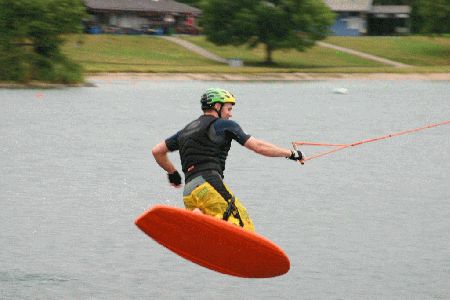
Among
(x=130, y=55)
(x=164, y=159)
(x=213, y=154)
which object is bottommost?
(x=130, y=55)

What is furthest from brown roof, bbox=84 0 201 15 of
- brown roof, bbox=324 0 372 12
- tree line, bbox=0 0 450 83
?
tree line, bbox=0 0 450 83

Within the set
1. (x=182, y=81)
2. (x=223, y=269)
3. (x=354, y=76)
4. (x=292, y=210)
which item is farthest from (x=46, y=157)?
(x=354, y=76)

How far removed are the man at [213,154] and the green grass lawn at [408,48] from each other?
60707 mm

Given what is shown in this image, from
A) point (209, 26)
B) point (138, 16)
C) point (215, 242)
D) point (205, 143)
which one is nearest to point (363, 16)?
point (138, 16)

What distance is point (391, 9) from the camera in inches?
3976

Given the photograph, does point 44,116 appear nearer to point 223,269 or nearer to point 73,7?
point 73,7

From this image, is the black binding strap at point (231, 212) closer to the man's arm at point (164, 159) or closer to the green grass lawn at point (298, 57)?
the man's arm at point (164, 159)

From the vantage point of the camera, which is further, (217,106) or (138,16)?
(138,16)

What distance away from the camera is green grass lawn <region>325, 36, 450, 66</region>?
7156cm

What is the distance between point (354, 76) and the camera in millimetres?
54156

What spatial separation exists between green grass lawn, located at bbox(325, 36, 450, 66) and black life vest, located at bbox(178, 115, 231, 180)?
60756 millimetres

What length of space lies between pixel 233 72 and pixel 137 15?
40.1 m

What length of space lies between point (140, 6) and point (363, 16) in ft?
88.4

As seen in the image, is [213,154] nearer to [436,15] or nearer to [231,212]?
[231,212]
